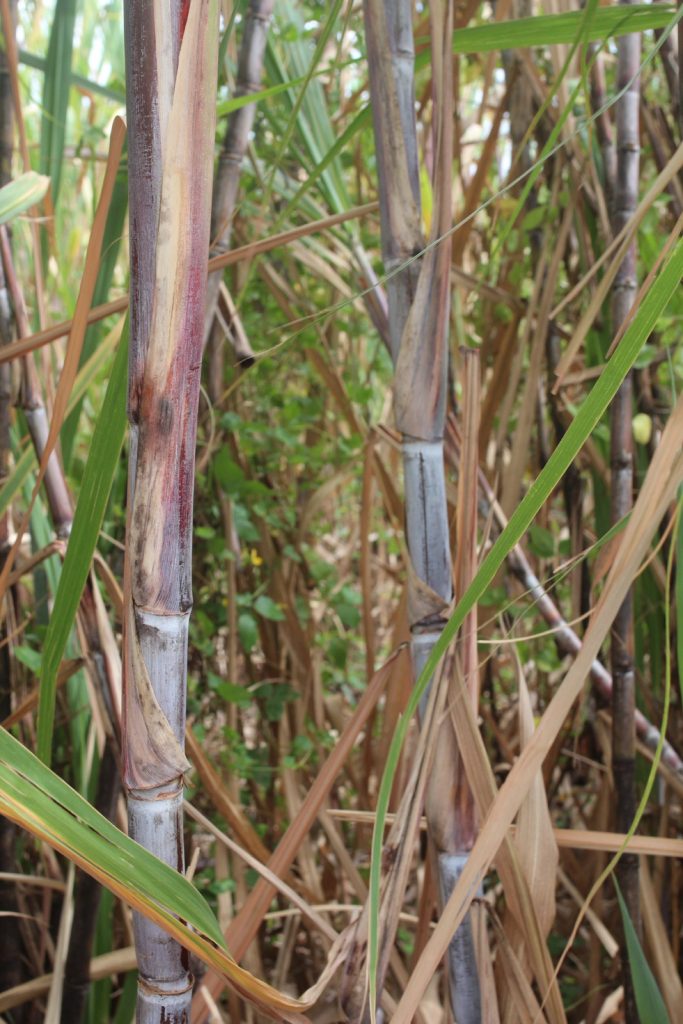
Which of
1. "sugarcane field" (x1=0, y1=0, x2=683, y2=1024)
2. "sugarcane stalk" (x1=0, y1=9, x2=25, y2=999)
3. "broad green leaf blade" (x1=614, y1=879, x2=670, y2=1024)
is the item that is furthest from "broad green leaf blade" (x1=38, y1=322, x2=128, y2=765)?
"broad green leaf blade" (x1=614, y1=879, x2=670, y2=1024)

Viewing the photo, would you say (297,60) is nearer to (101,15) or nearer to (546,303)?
(546,303)

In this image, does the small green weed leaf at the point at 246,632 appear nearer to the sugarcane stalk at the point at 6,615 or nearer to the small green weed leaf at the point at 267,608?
the small green weed leaf at the point at 267,608

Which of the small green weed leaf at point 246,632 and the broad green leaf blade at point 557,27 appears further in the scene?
the small green weed leaf at point 246,632

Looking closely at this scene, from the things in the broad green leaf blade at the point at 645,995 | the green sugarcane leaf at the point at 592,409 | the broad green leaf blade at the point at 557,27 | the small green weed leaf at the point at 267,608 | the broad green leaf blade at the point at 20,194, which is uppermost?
the broad green leaf blade at the point at 557,27

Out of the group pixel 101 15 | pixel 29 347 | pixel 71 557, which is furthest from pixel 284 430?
pixel 101 15

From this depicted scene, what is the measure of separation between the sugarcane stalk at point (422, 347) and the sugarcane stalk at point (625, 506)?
0.25 metres

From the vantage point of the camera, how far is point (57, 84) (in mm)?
619

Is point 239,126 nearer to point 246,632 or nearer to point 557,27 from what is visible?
point 557,27

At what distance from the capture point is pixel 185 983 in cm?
34

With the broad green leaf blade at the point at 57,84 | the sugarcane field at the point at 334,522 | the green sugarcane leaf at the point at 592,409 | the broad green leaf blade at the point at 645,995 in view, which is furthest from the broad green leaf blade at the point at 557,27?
the broad green leaf blade at the point at 645,995

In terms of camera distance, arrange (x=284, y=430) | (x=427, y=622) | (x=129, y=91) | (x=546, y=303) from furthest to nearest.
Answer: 1. (x=284, y=430)
2. (x=546, y=303)
3. (x=427, y=622)
4. (x=129, y=91)

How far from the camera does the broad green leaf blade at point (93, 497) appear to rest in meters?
0.38

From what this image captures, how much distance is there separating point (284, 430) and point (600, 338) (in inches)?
13.9

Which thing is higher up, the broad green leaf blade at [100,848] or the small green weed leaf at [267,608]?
the broad green leaf blade at [100,848]
